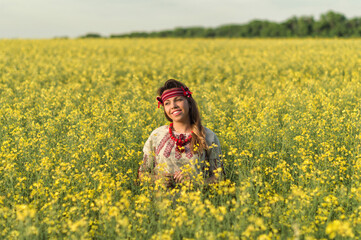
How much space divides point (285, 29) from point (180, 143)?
51.4 m

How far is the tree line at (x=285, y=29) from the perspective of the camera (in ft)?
155

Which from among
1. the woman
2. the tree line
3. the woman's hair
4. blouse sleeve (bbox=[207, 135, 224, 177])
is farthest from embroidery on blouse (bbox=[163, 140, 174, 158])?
the tree line

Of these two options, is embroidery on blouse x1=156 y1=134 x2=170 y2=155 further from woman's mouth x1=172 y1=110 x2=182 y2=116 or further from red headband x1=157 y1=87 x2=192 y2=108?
red headband x1=157 y1=87 x2=192 y2=108

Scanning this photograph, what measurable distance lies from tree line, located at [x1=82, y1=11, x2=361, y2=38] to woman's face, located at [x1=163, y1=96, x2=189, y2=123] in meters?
46.1

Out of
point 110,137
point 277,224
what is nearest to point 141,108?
point 110,137

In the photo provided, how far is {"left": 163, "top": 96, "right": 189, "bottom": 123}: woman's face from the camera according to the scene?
3656mm

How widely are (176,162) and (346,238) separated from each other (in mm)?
1895

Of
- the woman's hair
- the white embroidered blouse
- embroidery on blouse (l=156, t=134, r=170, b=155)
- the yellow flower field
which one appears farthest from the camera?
embroidery on blouse (l=156, t=134, r=170, b=155)

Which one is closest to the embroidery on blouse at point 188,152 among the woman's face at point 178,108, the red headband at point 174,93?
the woman's face at point 178,108

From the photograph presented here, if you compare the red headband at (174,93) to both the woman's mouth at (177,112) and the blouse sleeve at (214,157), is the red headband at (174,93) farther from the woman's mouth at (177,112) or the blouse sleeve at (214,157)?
the blouse sleeve at (214,157)

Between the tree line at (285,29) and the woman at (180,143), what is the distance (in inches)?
1813

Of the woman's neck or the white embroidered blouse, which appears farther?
the woman's neck

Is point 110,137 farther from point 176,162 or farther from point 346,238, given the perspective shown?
point 346,238

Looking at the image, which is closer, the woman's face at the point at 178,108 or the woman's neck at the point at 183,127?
the woman's face at the point at 178,108
